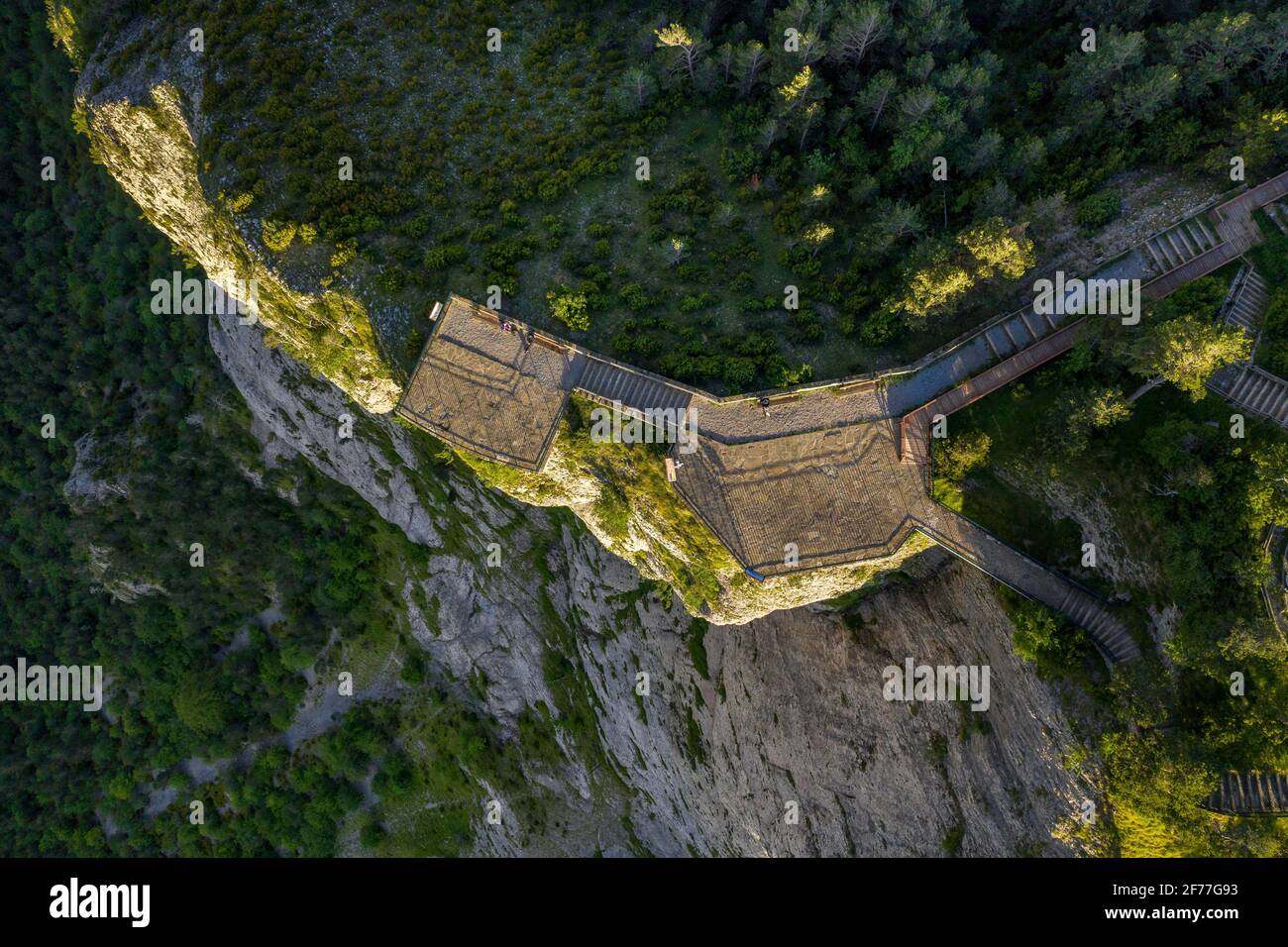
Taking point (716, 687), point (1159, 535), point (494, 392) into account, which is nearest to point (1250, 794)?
point (1159, 535)

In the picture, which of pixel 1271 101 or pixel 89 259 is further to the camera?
pixel 89 259

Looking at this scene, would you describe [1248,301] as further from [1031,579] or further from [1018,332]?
[1031,579]

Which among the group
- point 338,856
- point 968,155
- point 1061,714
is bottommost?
point 338,856

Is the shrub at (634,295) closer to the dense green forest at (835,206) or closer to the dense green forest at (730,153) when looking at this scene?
the dense green forest at (835,206)

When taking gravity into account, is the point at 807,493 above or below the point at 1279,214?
below

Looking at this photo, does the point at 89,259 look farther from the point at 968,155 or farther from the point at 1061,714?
the point at 1061,714

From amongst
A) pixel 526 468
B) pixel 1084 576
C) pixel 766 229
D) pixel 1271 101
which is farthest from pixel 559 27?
pixel 1084 576
